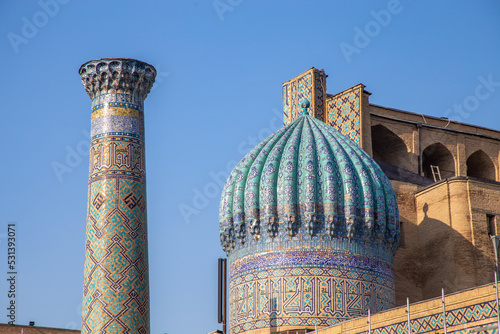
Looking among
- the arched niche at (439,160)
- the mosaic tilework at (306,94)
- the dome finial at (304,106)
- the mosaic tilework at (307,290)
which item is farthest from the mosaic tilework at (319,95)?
the mosaic tilework at (307,290)

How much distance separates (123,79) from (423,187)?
5.63 metres

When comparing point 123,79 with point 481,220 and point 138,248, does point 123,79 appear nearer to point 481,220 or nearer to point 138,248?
point 138,248

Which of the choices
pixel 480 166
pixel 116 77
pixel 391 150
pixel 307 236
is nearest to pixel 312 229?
pixel 307 236

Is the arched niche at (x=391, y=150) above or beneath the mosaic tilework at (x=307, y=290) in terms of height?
above

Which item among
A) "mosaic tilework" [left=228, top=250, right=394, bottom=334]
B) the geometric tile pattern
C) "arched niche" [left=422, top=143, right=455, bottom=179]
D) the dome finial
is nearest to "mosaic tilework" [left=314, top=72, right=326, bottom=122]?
the dome finial

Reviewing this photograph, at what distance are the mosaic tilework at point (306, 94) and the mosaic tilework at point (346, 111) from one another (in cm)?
15

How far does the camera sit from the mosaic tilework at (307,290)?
13.2m

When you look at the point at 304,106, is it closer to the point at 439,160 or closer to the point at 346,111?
the point at 346,111

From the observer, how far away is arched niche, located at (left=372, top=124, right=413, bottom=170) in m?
18.0

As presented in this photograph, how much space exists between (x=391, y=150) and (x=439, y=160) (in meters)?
1.10

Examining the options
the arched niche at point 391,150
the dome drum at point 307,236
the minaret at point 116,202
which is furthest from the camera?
the arched niche at point 391,150

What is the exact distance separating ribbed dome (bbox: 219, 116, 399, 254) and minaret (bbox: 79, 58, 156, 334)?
6.36 feet

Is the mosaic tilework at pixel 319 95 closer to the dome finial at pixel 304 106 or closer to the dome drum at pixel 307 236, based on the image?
the dome finial at pixel 304 106

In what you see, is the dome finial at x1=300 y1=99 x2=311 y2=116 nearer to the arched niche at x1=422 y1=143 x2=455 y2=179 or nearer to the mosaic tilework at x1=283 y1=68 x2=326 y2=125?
the mosaic tilework at x1=283 y1=68 x2=326 y2=125
